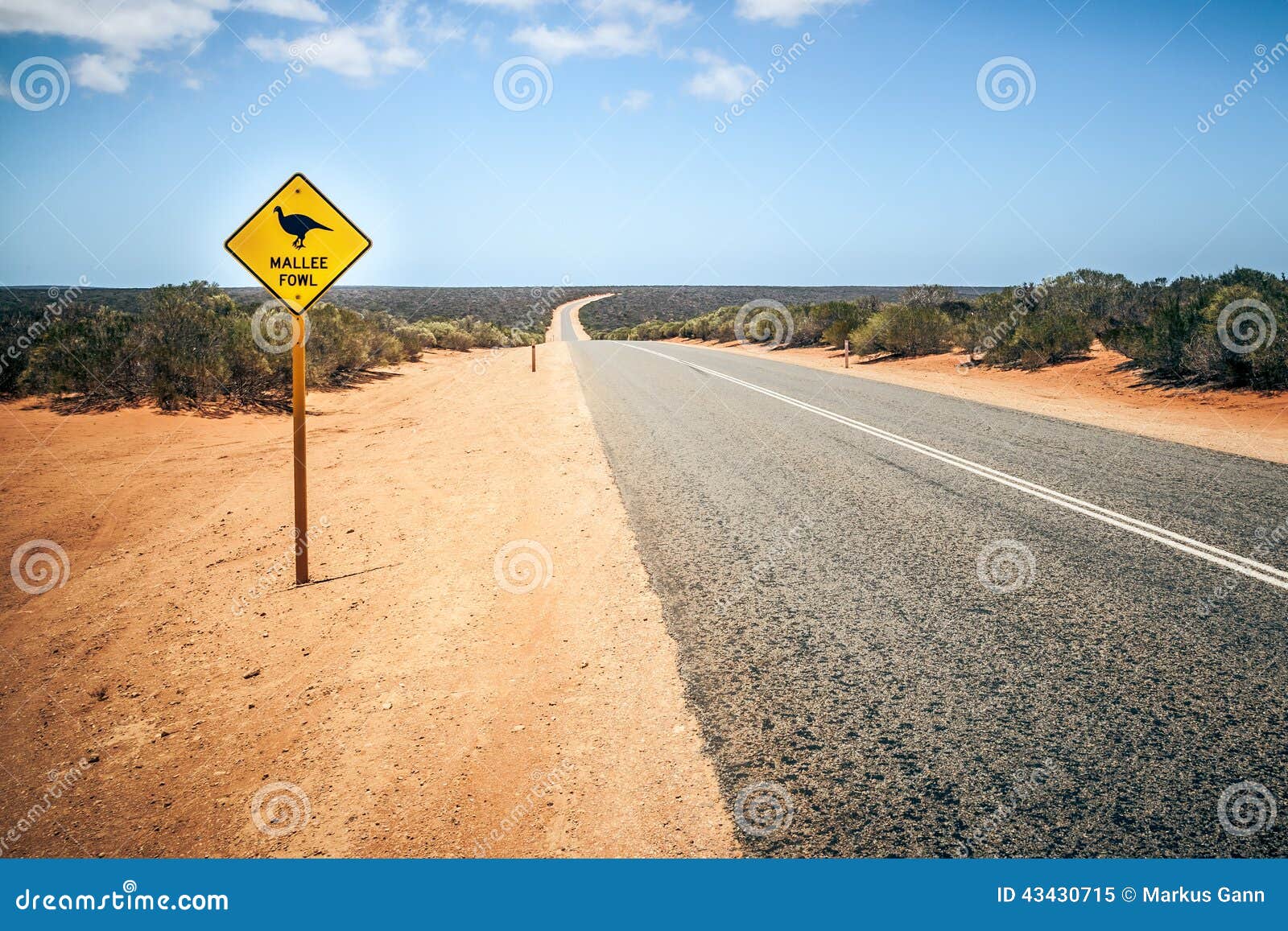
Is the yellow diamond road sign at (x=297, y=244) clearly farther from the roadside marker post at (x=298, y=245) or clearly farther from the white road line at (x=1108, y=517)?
the white road line at (x=1108, y=517)

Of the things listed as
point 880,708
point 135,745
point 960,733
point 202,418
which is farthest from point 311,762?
point 202,418

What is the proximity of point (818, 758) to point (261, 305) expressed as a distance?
18281mm

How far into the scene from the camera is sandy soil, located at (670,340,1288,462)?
1059 centimetres

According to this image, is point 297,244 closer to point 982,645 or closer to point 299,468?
point 299,468

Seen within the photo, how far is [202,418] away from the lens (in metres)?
13.5

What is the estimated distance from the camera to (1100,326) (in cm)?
2270

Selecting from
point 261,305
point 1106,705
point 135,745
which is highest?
point 261,305

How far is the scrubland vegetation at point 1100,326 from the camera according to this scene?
14492mm

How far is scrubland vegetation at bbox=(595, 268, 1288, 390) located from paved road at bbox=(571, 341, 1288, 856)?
8279 millimetres

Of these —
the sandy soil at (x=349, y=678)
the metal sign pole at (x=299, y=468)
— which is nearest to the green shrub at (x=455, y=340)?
the sandy soil at (x=349, y=678)

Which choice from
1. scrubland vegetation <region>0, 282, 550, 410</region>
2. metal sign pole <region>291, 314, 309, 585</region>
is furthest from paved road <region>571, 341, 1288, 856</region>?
scrubland vegetation <region>0, 282, 550, 410</region>

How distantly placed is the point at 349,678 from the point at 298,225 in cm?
351

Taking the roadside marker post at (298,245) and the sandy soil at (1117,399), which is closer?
the roadside marker post at (298,245)

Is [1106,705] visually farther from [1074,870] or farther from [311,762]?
[311,762]
